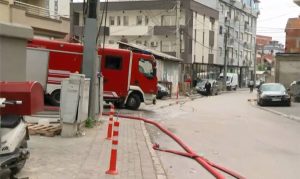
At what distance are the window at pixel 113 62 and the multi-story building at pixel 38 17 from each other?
17.4 feet

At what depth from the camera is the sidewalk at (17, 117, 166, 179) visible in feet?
29.9

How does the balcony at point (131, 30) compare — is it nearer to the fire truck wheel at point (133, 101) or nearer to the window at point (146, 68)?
the window at point (146, 68)

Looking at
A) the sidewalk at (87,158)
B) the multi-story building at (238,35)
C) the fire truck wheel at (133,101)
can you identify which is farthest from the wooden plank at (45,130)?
the multi-story building at (238,35)

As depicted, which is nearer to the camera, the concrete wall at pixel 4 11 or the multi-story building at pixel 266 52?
the concrete wall at pixel 4 11

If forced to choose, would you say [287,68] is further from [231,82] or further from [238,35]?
[238,35]

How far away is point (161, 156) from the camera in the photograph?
12.5 metres

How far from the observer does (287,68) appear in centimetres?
5566

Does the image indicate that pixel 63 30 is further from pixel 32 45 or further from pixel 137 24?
pixel 137 24

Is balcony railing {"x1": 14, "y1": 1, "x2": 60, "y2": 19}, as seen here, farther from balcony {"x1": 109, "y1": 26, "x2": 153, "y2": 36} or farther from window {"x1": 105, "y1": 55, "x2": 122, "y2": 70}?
balcony {"x1": 109, "y1": 26, "x2": 153, "y2": 36}

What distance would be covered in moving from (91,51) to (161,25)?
166ft

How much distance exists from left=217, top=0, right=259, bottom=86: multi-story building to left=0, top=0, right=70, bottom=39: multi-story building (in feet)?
149

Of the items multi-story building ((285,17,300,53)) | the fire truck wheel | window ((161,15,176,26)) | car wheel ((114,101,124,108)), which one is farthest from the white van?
car wheel ((114,101,124,108))

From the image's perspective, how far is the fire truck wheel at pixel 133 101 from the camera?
27.2m

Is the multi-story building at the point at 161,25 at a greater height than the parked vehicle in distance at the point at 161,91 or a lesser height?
greater
